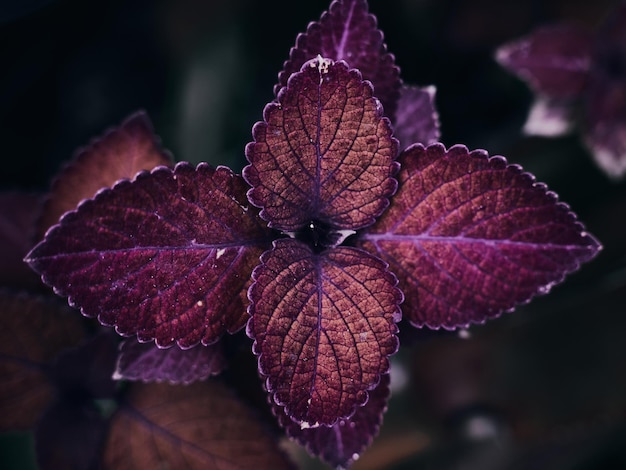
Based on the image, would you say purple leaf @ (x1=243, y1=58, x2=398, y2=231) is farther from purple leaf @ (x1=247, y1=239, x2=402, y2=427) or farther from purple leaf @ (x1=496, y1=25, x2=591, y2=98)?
purple leaf @ (x1=496, y1=25, x2=591, y2=98)

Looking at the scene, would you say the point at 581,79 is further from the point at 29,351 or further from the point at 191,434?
the point at 29,351

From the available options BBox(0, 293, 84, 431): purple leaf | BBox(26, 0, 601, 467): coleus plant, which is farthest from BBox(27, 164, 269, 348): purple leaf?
BBox(0, 293, 84, 431): purple leaf

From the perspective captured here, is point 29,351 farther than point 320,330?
Yes

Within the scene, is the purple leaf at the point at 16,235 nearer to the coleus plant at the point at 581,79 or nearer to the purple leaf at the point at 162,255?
the purple leaf at the point at 162,255

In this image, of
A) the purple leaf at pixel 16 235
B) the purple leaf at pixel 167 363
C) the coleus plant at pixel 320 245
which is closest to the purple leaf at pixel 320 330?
the coleus plant at pixel 320 245

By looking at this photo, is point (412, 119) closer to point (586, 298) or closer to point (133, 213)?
point (133, 213)

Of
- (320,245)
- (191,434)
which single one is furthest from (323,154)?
(191,434)

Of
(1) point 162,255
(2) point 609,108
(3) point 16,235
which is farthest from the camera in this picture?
(2) point 609,108
